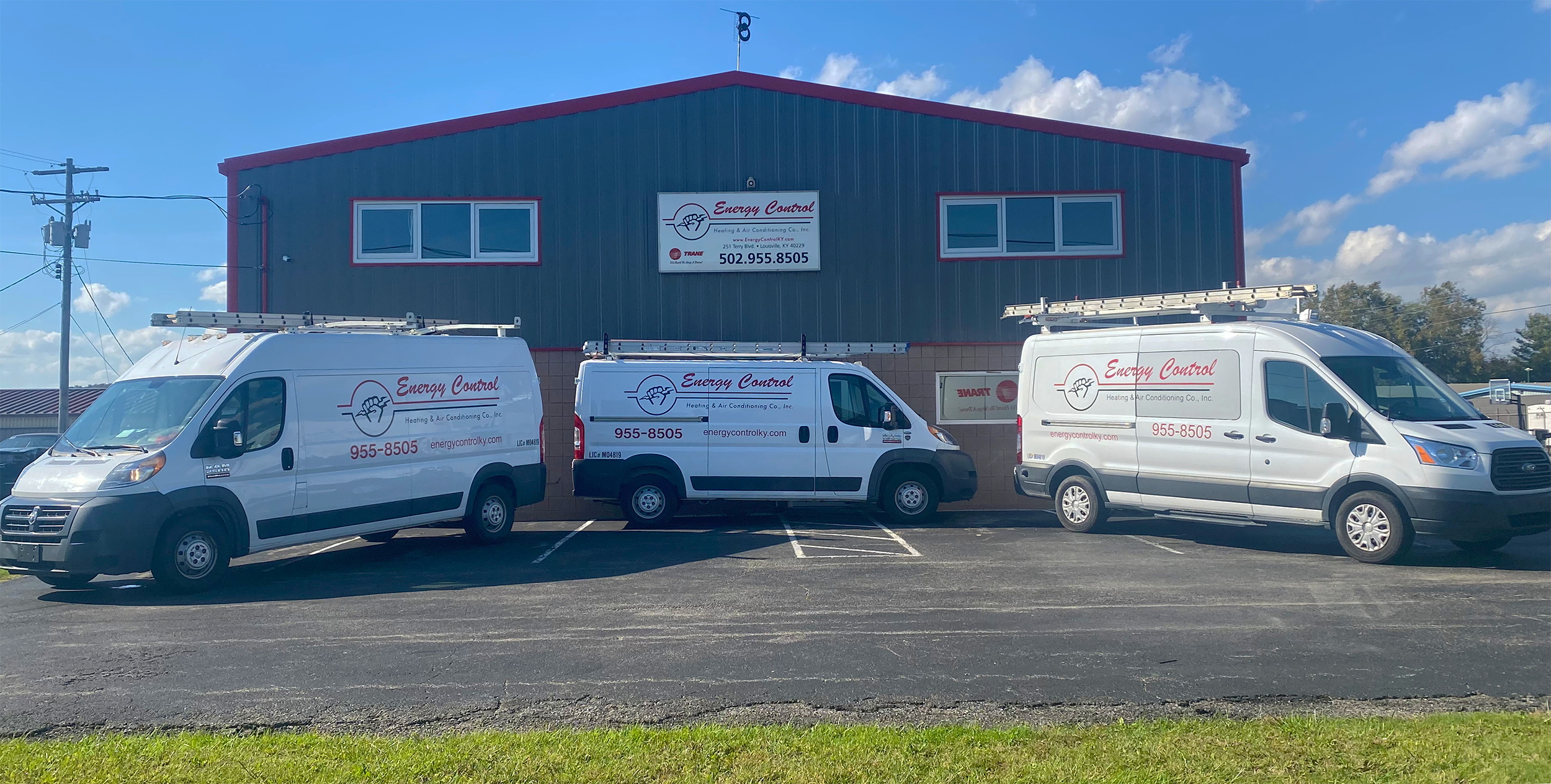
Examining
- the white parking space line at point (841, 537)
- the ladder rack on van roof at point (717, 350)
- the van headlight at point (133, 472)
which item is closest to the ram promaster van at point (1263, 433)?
the white parking space line at point (841, 537)

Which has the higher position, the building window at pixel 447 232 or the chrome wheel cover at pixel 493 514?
the building window at pixel 447 232

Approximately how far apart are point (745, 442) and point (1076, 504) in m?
4.21

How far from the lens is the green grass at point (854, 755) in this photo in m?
4.04

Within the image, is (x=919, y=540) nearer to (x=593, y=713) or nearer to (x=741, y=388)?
(x=741, y=388)

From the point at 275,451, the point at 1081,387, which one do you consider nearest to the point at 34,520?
the point at 275,451

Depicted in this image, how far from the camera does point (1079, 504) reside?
1174 centimetres

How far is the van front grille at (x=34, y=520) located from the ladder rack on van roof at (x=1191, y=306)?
10653mm

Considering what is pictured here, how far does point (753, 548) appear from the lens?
34.0 ft

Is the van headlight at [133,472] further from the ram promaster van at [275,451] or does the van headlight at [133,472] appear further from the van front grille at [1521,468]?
the van front grille at [1521,468]

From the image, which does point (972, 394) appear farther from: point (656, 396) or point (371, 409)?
point (371, 409)

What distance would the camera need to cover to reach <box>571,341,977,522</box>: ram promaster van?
495 inches

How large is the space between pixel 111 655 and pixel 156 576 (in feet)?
7.62

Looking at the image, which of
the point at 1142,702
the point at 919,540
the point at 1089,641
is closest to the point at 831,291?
the point at 919,540

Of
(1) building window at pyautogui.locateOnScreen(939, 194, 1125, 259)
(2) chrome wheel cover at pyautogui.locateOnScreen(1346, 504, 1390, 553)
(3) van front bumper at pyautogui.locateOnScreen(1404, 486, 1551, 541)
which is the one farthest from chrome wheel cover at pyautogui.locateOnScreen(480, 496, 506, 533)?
(3) van front bumper at pyautogui.locateOnScreen(1404, 486, 1551, 541)
